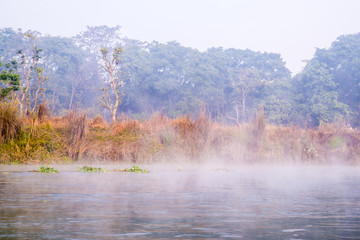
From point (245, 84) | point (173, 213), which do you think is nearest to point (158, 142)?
point (173, 213)

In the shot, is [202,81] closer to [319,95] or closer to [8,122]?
[319,95]

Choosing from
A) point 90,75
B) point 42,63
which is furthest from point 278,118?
point 42,63

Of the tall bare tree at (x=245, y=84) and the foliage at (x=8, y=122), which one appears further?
the tall bare tree at (x=245, y=84)

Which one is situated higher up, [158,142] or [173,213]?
[158,142]

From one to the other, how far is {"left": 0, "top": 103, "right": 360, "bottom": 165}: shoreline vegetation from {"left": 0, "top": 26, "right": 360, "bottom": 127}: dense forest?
2542 cm

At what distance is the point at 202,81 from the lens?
5356cm

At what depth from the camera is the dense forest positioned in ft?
165

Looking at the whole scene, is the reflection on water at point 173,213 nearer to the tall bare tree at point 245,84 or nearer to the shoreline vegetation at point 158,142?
the shoreline vegetation at point 158,142

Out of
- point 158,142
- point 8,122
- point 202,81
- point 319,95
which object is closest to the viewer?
point 8,122

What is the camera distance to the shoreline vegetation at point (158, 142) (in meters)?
16.8

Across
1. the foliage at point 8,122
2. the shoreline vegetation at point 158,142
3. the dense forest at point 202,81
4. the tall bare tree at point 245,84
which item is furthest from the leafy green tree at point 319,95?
the foliage at point 8,122

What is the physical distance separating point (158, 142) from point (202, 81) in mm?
34938

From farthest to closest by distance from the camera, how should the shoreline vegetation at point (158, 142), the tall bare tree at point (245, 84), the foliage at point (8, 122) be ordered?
the tall bare tree at point (245, 84), the shoreline vegetation at point (158, 142), the foliage at point (8, 122)

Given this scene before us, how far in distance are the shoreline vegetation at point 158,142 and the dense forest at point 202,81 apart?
2542 cm
